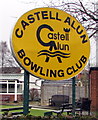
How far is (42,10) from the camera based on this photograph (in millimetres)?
9062

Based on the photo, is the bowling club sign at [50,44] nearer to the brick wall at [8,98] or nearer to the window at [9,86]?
the brick wall at [8,98]

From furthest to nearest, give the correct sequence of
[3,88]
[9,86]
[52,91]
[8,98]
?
[9,86]
[3,88]
[8,98]
[52,91]

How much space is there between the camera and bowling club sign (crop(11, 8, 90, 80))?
862 cm

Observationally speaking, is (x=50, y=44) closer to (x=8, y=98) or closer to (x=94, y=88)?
(x=94, y=88)

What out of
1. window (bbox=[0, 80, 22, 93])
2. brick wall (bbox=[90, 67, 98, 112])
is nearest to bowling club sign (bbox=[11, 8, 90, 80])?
brick wall (bbox=[90, 67, 98, 112])

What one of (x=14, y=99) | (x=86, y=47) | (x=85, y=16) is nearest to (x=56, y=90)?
(x=14, y=99)

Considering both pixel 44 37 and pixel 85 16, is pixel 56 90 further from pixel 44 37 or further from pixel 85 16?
pixel 44 37

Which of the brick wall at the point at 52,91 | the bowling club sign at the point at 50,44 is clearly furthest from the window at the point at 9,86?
the bowling club sign at the point at 50,44

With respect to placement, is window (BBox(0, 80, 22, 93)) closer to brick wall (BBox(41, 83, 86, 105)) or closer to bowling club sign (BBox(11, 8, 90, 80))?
brick wall (BBox(41, 83, 86, 105))

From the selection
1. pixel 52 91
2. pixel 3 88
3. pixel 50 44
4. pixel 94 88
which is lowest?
pixel 52 91

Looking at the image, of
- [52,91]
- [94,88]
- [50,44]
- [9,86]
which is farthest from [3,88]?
[50,44]

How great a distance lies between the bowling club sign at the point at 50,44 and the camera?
862 cm

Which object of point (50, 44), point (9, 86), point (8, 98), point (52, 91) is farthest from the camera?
point (9, 86)

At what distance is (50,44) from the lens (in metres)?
9.13
